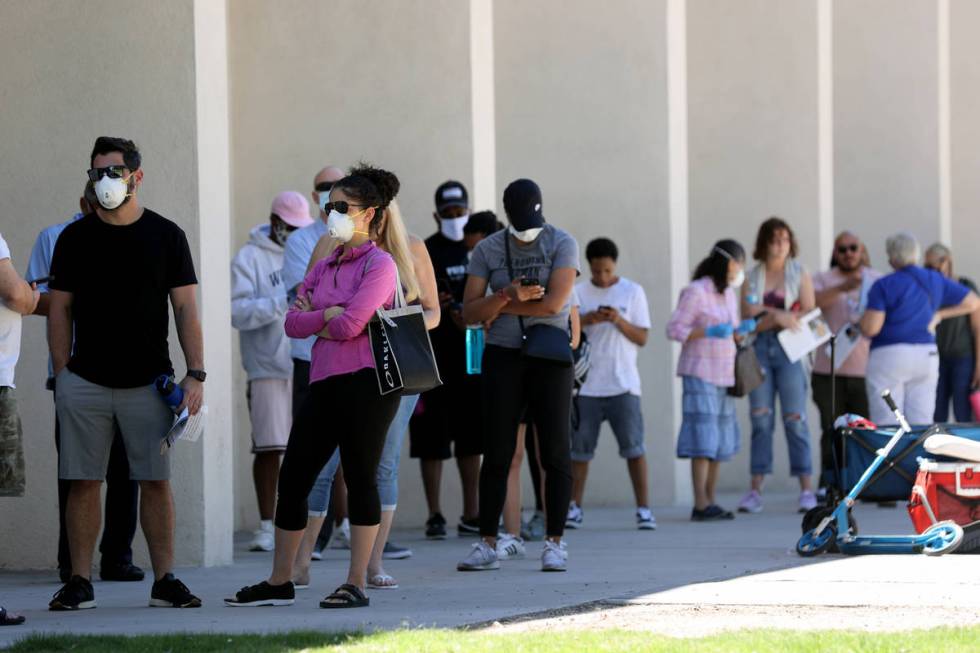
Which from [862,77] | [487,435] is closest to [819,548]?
[487,435]

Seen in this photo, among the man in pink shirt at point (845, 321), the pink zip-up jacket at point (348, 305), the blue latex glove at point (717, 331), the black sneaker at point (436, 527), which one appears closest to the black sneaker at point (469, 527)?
the black sneaker at point (436, 527)

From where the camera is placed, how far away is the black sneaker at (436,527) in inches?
438

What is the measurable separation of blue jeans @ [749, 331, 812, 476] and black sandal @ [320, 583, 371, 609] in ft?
21.1

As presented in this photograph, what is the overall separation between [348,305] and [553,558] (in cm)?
219

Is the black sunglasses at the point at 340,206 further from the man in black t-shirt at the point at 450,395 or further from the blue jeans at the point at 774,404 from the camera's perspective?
the blue jeans at the point at 774,404

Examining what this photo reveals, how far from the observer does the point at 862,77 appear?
17594 mm

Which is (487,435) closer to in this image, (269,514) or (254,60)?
(269,514)

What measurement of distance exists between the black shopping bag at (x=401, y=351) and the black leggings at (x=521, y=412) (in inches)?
57.6

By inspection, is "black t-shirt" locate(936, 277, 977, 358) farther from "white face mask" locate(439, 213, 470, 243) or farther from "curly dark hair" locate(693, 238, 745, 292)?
"white face mask" locate(439, 213, 470, 243)

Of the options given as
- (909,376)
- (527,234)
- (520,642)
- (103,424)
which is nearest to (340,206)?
(103,424)

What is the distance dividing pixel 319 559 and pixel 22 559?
61.5 inches

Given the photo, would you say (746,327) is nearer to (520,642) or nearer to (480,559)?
(480,559)

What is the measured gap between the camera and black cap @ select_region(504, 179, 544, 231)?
8.53 metres

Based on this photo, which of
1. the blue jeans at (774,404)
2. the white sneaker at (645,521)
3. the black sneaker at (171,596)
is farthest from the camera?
the blue jeans at (774,404)
